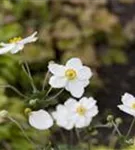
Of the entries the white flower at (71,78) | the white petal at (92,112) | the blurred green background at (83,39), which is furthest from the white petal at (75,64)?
the blurred green background at (83,39)

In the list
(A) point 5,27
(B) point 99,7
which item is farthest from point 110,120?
(B) point 99,7

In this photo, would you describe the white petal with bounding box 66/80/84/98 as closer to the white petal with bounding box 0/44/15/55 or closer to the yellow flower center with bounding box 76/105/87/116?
the yellow flower center with bounding box 76/105/87/116

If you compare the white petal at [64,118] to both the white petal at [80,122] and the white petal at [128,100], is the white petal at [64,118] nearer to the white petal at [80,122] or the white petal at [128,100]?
the white petal at [80,122]

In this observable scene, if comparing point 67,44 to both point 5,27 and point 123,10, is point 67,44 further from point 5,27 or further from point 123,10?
point 123,10

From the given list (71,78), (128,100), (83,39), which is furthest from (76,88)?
(83,39)

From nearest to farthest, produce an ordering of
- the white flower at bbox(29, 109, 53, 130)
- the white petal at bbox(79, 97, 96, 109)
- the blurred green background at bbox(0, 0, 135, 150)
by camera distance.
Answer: the white flower at bbox(29, 109, 53, 130) → the white petal at bbox(79, 97, 96, 109) → the blurred green background at bbox(0, 0, 135, 150)

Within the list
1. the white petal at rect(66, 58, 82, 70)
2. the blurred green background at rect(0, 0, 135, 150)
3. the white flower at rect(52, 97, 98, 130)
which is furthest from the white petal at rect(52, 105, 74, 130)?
the blurred green background at rect(0, 0, 135, 150)
